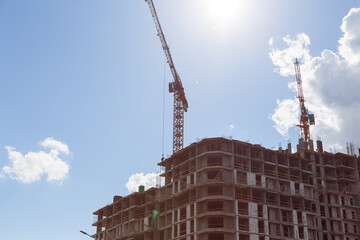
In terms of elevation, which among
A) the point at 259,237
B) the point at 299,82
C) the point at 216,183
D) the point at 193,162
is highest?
the point at 299,82

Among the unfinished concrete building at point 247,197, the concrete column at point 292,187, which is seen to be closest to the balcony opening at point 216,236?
the unfinished concrete building at point 247,197

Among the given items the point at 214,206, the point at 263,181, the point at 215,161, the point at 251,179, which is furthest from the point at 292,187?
the point at 214,206

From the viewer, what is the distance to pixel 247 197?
92.2m

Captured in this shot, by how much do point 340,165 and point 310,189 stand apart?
1152 cm

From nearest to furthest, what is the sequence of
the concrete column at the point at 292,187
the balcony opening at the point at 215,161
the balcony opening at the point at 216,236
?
the balcony opening at the point at 216,236, the balcony opening at the point at 215,161, the concrete column at the point at 292,187

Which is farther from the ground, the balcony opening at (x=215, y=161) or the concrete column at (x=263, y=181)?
the balcony opening at (x=215, y=161)

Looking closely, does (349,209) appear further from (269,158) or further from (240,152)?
(240,152)

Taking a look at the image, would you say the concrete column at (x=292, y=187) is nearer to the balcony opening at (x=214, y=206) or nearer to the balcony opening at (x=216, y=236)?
the balcony opening at (x=214, y=206)

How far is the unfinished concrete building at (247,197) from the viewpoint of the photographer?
89062mm

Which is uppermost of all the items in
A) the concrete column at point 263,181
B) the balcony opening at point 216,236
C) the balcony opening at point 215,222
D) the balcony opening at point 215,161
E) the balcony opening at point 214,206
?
the balcony opening at point 215,161

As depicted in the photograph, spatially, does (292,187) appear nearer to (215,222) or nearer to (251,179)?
(251,179)

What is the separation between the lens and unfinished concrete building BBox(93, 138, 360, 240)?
8906 cm

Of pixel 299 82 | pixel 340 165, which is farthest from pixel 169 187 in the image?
pixel 299 82

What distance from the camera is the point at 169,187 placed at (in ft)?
336
